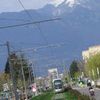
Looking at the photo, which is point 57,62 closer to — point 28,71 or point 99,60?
point 99,60

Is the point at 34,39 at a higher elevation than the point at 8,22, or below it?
higher

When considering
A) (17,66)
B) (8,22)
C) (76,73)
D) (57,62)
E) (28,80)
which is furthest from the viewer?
(76,73)

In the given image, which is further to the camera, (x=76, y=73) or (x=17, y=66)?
(x=76, y=73)

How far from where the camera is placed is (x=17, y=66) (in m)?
99.3

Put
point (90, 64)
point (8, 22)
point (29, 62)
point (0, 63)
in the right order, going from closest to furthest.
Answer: point (8, 22) → point (29, 62) → point (90, 64) → point (0, 63)

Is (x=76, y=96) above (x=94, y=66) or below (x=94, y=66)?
below

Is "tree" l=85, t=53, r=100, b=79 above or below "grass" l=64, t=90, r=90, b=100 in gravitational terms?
above

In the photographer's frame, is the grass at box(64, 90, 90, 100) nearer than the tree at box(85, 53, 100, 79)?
Yes

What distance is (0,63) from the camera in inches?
6097

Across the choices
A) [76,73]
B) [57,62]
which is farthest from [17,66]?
[76,73]

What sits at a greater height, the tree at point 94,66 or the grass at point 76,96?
the tree at point 94,66

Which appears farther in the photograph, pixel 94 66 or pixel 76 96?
pixel 94 66

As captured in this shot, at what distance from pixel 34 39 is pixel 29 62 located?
71.0m

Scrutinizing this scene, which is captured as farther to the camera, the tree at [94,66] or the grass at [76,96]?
the tree at [94,66]
